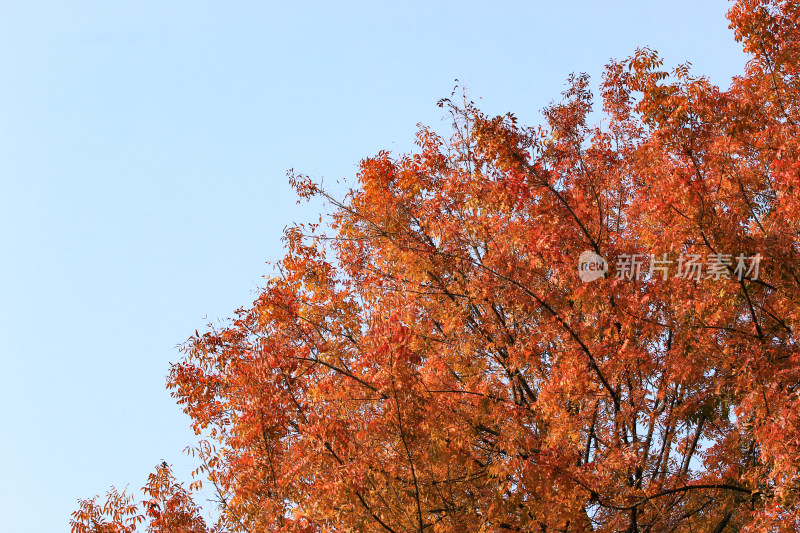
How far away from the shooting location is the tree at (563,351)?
924 centimetres

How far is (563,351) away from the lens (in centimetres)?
1103

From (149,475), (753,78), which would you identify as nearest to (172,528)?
(149,475)

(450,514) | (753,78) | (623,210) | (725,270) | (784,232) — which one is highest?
(753,78)

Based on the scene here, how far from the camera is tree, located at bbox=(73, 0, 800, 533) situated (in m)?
9.24

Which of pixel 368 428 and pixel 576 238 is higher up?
pixel 576 238

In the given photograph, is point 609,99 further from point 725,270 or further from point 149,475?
point 149,475

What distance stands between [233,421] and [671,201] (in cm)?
785

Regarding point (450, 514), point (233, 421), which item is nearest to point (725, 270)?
point (450, 514)

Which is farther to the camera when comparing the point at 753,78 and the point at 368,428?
the point at 753,78

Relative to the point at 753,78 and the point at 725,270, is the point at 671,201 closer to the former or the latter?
the point at 725,270

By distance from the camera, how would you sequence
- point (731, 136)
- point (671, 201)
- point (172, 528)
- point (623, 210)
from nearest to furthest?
point (671, 201) → point (731, 136) → point (172, 528) → point (623, 210)

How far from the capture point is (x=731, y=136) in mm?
10273

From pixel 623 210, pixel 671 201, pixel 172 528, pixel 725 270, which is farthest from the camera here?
pixel 623 210

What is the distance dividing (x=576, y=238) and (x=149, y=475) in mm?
7663
